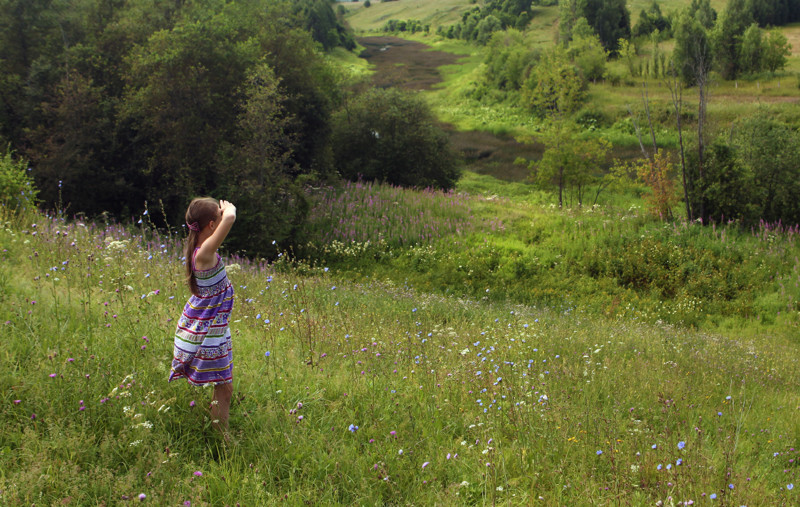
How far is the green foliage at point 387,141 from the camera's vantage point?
74.3 ft

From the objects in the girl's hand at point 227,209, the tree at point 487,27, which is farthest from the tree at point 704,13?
the girl's hand at point 227,209

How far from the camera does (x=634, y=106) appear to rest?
43.8m

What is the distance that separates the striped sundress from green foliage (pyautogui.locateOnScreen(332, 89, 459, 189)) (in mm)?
19061

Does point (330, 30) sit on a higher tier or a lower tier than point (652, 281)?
higher

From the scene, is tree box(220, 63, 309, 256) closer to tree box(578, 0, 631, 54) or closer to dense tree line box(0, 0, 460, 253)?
dense tree line box(0, 0, 460, 253)

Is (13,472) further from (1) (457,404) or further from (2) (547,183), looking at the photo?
(2) (547,183)

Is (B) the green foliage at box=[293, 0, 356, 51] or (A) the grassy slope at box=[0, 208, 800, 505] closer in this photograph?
(A) the grassy slope at box=[0, 208, 800, 505]

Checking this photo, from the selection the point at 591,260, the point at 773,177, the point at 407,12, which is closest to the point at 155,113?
the point at 591,260

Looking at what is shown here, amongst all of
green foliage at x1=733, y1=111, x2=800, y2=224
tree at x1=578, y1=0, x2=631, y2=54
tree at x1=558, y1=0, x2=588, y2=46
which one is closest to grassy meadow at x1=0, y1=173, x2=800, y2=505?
green foliage at x1=733, y1=111, x2=800, y2=224

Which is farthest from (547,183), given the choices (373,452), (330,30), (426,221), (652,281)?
(330,30)

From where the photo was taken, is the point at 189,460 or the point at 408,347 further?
the point at 408,347

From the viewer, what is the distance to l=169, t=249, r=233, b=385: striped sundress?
3500mm

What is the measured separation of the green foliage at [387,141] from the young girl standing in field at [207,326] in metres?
19.0

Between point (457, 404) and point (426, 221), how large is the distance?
503 inches
